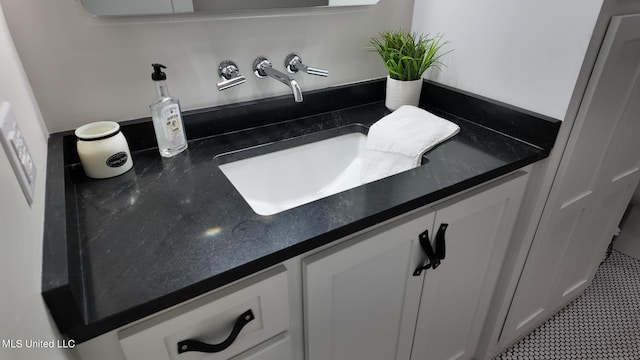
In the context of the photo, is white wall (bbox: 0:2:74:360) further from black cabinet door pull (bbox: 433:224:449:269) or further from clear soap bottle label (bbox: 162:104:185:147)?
black cabinet door pull (bbox: 433:224:449:269)

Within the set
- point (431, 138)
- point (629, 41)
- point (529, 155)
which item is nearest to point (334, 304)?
point (431, 138)

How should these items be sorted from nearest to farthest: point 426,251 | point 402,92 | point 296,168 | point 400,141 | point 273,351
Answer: point 273,351, point 426,251, point 400,141, point 296,168, point 402,92

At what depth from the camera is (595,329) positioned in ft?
4.85

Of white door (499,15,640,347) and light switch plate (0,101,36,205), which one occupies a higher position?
light switch plate (0,101,36,205)

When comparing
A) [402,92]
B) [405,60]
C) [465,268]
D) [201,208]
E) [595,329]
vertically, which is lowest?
[595,329]

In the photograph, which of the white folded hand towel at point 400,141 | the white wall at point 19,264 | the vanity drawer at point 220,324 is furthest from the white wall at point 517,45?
the white wall at point 19,264

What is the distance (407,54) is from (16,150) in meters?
1.01

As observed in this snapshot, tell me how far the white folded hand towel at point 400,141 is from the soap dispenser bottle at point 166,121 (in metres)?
0.50

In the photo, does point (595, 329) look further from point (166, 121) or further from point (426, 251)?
point (166, 121)

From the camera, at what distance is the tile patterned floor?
1386 millimetres

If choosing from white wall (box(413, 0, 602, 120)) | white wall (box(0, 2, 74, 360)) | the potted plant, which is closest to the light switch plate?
white wall (box(0, 2, 74, 360))

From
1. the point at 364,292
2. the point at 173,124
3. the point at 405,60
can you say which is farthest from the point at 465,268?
the point at 173,124

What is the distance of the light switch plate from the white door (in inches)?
46.0
